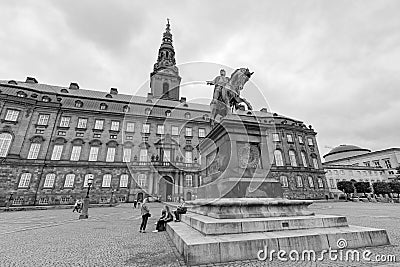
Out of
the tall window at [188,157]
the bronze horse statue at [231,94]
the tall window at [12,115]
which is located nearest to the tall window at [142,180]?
A: the tall window at [188,157]

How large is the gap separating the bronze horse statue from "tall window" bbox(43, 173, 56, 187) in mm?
30324

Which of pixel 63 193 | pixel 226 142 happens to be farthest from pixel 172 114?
pixel 226 142

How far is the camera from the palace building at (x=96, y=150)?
2714cm

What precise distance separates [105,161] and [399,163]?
76.7 meters

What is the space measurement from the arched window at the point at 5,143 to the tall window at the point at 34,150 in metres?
2.56

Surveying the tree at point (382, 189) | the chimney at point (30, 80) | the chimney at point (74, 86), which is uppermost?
the chimney at point (74, 86)

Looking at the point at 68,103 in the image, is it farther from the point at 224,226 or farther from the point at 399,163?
the point at 399,163

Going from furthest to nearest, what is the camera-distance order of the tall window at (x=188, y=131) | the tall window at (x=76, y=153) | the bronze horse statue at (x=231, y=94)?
the tall window at (x=188, y=131) → the tall window at (x=76, y=153) → the bronze horse statue at (x=231, y=94)

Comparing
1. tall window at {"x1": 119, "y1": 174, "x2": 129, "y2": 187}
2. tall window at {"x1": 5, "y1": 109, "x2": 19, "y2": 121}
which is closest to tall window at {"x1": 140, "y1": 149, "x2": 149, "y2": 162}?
tall window at {"x1": 119, "y1": 174, "x2": 129, "y2": 187}

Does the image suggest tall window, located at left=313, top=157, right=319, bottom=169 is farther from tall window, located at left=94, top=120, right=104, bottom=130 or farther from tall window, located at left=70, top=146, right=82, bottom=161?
tall window, located at left=70, top=146, right=82, bottom=161

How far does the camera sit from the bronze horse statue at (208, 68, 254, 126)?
778 centimetres

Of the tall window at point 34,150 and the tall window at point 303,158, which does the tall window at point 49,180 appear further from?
the tall window at point 303,158

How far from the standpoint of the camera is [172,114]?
3747cm

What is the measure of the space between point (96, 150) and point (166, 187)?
12.8 meters
